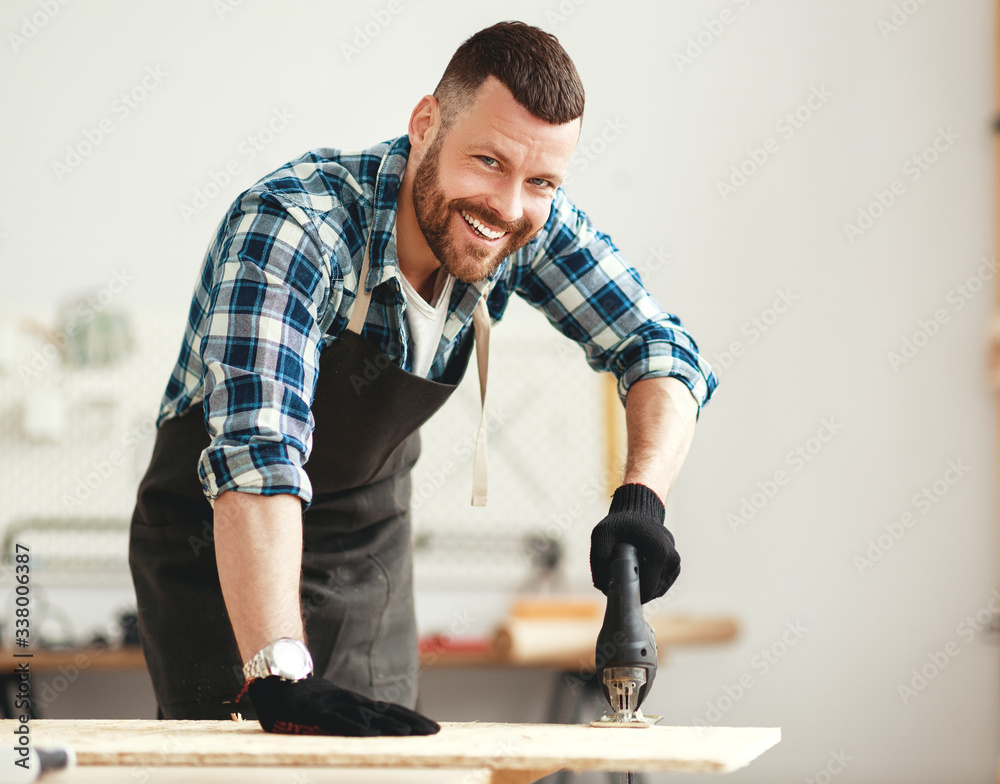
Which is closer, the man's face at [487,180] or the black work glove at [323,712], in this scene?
the black work glove at [323,712]

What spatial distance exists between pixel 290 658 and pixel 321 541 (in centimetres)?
49

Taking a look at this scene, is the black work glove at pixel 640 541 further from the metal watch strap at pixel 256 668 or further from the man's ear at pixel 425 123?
the man's ear at pixel 425 123

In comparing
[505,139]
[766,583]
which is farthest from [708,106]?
[505,139]

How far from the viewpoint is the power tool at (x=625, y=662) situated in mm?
921

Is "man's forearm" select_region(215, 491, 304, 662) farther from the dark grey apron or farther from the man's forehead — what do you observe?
the man's forehead

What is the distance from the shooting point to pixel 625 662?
92 cm

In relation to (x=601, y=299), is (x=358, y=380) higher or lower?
lower

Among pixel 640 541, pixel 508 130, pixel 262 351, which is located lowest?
pixel 640 541

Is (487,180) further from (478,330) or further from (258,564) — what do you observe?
(258,564)

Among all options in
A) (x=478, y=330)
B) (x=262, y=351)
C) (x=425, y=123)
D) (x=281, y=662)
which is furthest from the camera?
(x=478, y=330)

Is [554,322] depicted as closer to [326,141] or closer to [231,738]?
[231,738]

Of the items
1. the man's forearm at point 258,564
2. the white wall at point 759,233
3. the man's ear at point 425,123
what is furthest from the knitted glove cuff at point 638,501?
the white wall at point 759,233

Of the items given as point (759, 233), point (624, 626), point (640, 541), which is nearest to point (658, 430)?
point (640, 541)

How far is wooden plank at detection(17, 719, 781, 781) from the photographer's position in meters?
0.69
